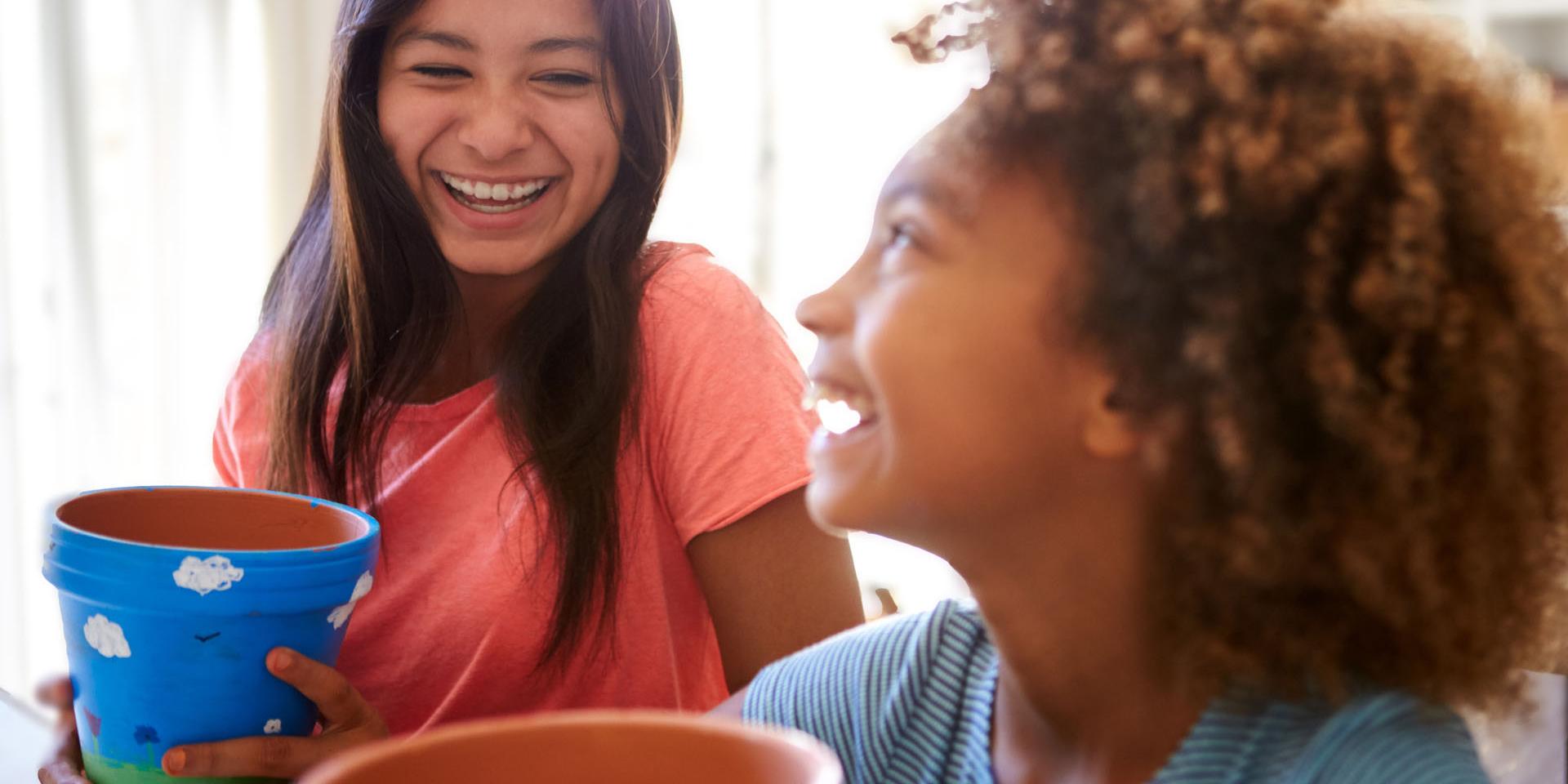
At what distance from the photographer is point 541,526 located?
1.17 m

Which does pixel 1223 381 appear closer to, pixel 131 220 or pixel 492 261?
pixel 492 261

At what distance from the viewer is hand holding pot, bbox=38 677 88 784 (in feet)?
3.03

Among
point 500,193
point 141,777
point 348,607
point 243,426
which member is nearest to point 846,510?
point 348,607

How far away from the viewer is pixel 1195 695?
2.13 ft

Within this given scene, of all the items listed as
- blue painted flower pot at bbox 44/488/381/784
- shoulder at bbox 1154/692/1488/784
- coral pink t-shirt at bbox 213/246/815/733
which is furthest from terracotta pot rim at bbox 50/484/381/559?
shoulder at bbox 1154/692/1488/784

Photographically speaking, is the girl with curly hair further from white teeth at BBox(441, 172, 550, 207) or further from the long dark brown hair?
white teeth at BBox(441, 172, 550, 207)

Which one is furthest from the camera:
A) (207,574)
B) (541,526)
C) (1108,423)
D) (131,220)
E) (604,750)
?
(131,220)

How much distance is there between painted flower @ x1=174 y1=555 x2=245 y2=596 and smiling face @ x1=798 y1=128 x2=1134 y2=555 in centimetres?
33

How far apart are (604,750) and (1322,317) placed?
331 mm

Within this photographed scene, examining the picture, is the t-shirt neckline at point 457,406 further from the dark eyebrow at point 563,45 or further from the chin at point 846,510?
the chin at point 846,510

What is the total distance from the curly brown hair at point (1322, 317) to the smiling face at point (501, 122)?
64 cm

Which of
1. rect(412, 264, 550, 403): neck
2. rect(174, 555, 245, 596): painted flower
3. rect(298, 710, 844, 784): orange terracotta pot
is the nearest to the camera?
rect(298, 710, 844, 784): orange terracotta pot

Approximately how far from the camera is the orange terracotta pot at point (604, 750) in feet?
1.76

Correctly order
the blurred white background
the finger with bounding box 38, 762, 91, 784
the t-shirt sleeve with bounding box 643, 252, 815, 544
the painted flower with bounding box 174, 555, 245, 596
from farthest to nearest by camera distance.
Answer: the blurred white background, the t-shirt sleeve with bounding box 643, 252, 815, 544, the finger with bounding box 38, 762, 91, 784, the painted flower with bounding box 174, 555, 245, 596
